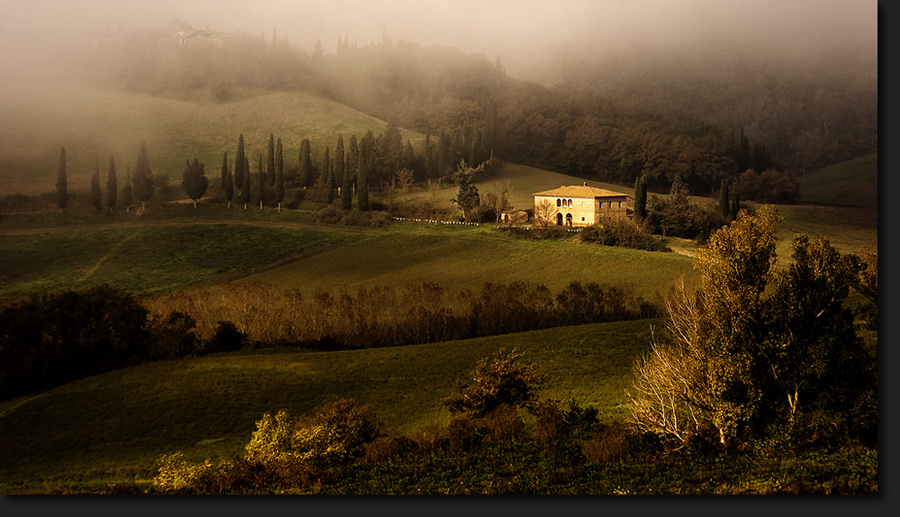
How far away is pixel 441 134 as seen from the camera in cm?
2702

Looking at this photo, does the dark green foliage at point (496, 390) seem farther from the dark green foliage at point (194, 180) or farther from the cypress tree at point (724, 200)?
the dark green foliage at point (194, 180)

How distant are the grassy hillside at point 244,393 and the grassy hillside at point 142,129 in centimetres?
679

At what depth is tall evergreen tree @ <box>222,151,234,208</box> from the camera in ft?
73.3

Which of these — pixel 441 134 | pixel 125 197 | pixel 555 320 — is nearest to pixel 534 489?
pixel 555 320

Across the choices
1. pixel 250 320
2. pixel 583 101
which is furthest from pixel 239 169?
pixel 583 101

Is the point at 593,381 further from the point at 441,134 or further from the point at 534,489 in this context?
the point at 441,134

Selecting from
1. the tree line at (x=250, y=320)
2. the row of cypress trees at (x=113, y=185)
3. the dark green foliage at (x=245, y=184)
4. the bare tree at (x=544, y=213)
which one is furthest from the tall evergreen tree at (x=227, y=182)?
the bare tree at (x=544, y=213)

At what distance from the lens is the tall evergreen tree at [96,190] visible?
18525mm

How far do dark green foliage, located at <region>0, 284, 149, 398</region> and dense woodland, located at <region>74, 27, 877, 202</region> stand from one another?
20.8ft

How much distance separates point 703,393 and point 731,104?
46.2 feet

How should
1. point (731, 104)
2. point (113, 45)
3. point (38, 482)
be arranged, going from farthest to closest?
1. point (731, 104)
2. point (113, 45)
3. point (38, 482)

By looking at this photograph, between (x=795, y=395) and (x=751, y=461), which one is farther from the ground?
(x=795, y=395)

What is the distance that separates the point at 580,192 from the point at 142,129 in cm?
1547

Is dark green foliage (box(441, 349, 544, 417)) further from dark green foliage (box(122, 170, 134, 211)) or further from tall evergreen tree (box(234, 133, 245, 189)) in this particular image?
tall evergreen tree (box(234, 133, 245, 189))
